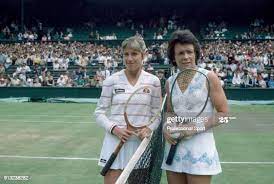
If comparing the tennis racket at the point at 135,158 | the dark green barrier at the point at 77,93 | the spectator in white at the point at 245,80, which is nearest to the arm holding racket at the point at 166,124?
the tennis racket at the point at 135,158

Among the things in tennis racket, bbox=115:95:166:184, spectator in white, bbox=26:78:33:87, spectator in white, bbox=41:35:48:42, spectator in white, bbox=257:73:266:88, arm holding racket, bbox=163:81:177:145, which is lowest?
spectator in white, bbox=26:78:33:87

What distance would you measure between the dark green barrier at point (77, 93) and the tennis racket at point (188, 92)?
18409 mm

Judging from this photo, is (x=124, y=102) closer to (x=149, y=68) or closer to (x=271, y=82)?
(x=271, y=82)

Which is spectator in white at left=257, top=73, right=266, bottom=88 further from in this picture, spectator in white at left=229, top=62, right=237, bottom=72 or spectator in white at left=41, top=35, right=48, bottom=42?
spectator in white at left=41, top=35, right=48, bottom=42

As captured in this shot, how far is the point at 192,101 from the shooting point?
3.32 meters

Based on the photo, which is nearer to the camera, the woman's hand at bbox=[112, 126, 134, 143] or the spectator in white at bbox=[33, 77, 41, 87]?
the woman's hand at bbox=[112, 126, 134, 143]

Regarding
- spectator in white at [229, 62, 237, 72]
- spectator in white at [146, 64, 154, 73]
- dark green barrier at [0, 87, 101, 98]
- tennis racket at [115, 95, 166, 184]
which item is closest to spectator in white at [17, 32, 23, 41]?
dark green barrier at [0, 87, 101, 98]

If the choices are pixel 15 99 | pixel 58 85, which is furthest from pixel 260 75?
pixel 15 99

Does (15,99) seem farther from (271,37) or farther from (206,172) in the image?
(206,172)

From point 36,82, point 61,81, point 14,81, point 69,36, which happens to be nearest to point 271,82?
point 61,81

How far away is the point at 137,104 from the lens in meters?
3.75

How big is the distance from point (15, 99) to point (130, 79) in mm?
19460

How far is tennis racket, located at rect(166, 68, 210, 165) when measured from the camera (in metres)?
3.31

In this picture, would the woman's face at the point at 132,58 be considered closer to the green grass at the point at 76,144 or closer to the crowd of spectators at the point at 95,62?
the green grass at the point at 76,144
